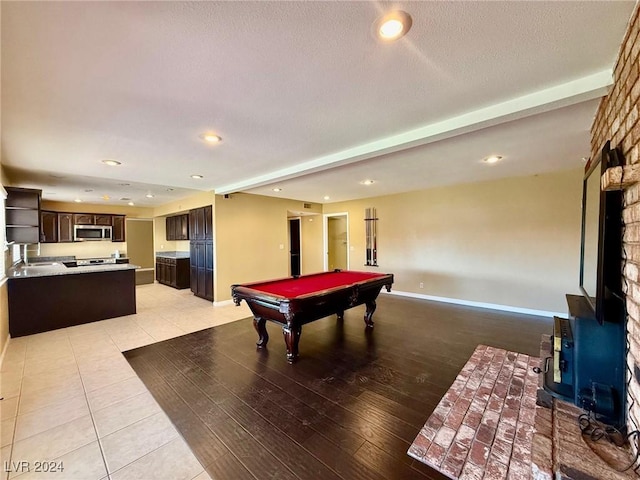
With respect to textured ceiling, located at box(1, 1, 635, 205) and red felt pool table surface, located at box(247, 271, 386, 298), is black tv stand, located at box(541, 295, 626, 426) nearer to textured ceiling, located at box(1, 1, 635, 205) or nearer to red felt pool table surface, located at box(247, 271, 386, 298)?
textured ceiling, located at box(1, 1, 635, 205)

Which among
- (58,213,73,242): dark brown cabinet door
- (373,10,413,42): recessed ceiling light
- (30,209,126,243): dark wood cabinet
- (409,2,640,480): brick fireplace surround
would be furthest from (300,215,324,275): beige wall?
(373,10,413,42): recessed ceiling light

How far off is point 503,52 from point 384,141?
1.36m

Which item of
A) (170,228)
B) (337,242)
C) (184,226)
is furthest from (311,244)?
(170,228)

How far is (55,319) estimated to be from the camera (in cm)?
425

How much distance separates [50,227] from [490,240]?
34.9ft

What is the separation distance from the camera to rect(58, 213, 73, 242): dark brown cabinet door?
715 cm

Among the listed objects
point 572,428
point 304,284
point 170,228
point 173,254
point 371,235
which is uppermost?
point 170,228

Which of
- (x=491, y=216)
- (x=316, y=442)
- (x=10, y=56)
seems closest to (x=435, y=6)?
(x=10, y=56)

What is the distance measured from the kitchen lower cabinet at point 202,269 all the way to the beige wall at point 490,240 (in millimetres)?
4105

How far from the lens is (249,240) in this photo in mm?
6234

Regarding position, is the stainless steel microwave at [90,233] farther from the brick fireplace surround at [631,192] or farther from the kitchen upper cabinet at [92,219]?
the brick fireplace surround at [631,192]

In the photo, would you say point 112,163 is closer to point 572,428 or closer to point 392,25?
point 392,25

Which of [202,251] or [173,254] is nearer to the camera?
[202,251]

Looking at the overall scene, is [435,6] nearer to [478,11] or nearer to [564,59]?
[478,11]
